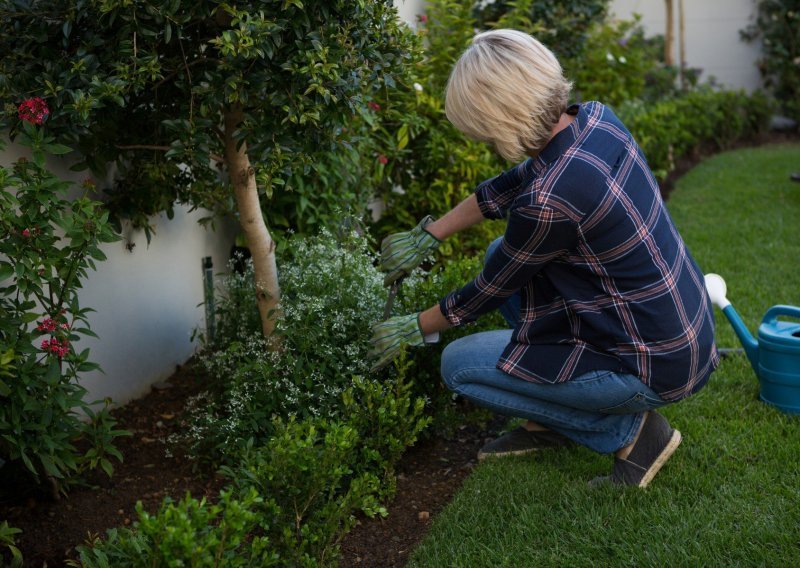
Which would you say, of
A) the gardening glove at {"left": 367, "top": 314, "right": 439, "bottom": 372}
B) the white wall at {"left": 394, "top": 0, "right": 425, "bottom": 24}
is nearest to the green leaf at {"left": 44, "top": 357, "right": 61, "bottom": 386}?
the gardening glove at {"left": 367, "top": 314, "right": 439, "bottom": 372}

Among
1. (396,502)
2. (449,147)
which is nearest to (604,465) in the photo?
(396,502)

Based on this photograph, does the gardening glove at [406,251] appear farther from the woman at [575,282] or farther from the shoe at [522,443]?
the shoe at [522,443]

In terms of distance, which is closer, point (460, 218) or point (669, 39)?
point (460, 218)

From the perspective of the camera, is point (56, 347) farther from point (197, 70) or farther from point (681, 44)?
point (681, 44)

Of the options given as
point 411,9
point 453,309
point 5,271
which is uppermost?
point 411,9

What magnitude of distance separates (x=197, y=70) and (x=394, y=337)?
1.10 m

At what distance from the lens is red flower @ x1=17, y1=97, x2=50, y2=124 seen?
7.64 ft

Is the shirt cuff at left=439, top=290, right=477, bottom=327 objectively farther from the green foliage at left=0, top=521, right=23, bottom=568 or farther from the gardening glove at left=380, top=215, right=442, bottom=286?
the green foliage at left=0, top=521, right=23, bottom=568

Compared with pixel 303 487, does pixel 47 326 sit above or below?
above

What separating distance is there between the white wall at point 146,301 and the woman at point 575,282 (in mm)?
1246

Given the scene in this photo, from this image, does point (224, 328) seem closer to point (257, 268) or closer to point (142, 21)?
point (257, 268)

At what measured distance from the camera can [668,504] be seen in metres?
2.58

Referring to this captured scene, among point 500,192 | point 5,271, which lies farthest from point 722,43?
point 5,271

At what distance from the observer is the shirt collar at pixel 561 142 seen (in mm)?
2412
